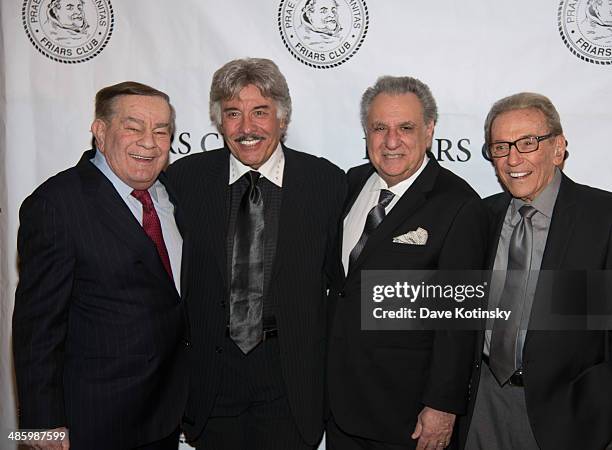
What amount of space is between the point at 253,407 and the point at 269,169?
3.17 ft

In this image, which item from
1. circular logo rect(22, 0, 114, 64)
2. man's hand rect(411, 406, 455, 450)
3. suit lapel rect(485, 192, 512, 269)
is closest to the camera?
man's hand rect(411, 406, 455, 450)

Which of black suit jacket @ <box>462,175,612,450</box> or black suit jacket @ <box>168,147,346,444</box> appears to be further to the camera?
black suit jacket @ <box>168,147,346,444</box>

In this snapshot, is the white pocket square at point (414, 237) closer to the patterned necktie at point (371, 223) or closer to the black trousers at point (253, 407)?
the patterned necktie at point (371, 223)

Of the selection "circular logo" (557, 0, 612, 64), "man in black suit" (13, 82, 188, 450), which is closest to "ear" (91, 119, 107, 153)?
"man in black suit" (13, 82, 188, 450)

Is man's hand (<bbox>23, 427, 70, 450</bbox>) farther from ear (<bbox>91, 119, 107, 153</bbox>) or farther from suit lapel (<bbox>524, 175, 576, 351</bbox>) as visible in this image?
suit lapel (<bbox>524, 175, 576, 351</bbox>)

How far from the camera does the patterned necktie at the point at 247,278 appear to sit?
2.31m

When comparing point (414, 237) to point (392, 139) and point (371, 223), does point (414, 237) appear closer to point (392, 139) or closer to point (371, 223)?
point (371, 223)

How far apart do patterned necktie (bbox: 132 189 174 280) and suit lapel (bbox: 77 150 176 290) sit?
84mm

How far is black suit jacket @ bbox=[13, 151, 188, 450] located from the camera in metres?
1.95

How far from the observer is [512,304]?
2.22 meters

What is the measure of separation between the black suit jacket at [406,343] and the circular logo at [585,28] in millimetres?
1208

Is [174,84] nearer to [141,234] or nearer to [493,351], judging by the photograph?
[141,234]

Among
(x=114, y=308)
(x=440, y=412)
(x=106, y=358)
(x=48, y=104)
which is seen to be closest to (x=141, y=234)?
(x=114, y=308)

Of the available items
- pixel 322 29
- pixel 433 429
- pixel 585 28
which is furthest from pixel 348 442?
pixel 585 28
